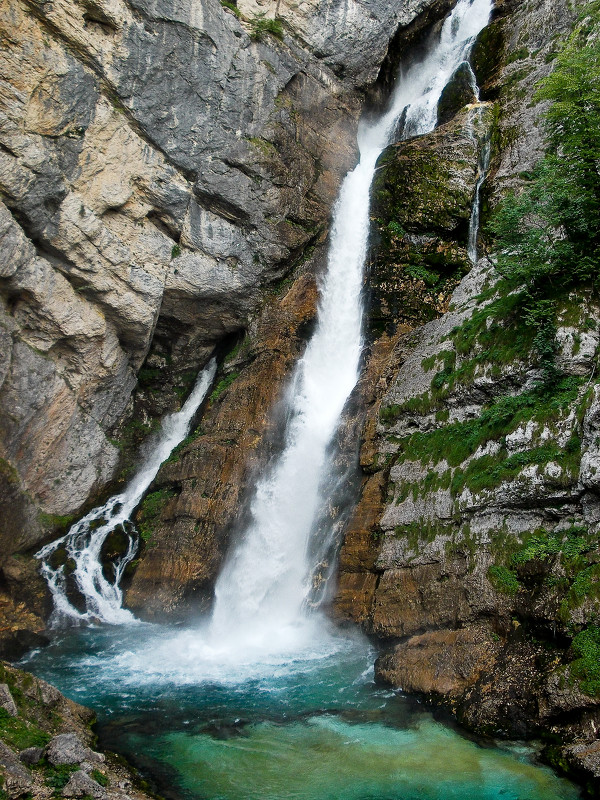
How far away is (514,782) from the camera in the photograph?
8281 millimetres

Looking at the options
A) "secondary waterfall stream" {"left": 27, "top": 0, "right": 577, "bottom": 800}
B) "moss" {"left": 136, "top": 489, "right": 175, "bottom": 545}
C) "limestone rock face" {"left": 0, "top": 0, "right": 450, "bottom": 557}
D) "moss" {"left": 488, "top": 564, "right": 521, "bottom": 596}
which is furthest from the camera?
"moss" {"left": 136, "top": 489, "right": 175, "bottom": 545}

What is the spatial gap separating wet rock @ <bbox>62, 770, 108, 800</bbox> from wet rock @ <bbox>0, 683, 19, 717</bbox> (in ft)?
4.93

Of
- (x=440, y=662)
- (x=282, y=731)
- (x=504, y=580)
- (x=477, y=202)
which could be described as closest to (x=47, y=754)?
(x=282, y=731)

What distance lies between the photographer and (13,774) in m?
6.75

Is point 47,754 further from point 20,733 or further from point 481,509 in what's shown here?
point 481,509

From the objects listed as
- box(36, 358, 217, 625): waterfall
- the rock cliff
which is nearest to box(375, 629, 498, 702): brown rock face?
box(36, 358, 217, 625): waterfall

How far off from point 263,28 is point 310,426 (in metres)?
15.0

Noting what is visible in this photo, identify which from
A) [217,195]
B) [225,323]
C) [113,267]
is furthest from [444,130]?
[113,267]

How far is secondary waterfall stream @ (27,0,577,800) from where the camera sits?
8.58 meters

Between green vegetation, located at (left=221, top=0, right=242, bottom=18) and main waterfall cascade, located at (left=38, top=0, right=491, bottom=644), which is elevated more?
green vegetation, located at (left=221, top=0, right=242, bottom=18)

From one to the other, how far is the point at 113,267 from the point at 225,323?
4.80 meters

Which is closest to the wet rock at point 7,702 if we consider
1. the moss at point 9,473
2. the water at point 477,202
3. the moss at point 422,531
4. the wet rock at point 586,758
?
the wet rock at point 586,758

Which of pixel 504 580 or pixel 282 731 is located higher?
pixel 504 580

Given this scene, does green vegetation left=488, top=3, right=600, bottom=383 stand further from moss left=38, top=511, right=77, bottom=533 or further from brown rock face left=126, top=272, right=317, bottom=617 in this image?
moss left=38, top=511, right=77, bottom=533
